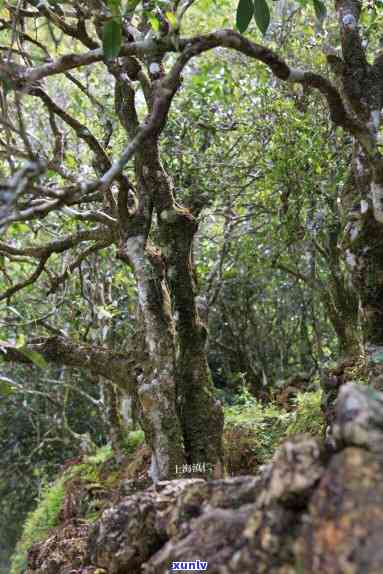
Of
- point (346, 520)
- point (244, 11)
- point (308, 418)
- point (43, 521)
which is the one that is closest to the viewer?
point (346, 520)

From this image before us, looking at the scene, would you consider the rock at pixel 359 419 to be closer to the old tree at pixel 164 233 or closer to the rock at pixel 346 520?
the rock at pixel 346 520

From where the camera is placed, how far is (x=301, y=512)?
2.04 meters

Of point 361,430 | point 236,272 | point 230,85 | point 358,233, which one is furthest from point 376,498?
point 236,272

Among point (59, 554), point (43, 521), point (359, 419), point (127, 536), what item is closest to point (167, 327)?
point (59, 554)

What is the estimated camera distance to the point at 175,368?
557 cm

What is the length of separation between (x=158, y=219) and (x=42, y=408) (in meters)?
11.1

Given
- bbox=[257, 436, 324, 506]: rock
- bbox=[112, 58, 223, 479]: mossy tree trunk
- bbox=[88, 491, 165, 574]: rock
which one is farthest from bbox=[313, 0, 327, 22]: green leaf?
bbox=[88, 491, 165, 574]: rock

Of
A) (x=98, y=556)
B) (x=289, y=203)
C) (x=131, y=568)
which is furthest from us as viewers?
(x=289, y=203)

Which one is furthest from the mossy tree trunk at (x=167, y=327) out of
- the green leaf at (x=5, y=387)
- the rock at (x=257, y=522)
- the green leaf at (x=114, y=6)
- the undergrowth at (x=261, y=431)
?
the rock at (x=257, y=522)

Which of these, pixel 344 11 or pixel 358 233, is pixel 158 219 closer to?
pixel 358 233

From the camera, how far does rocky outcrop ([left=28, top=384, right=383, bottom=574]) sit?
1773 mm

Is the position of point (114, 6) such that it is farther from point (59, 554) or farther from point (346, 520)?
point (59, 554)

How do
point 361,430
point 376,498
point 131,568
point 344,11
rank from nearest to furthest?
point 376,498, point 361,430, point 131,568, point 344,11

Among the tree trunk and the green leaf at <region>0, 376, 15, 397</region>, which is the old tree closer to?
the tree trunk
